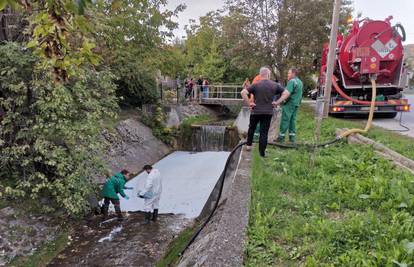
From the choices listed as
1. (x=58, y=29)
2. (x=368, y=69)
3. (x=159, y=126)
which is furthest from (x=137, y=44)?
(x=58, y=29)

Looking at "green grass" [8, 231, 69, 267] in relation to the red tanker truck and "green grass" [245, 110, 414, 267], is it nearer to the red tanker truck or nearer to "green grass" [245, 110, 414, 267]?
"green grass" [245, 110, 414, 267]

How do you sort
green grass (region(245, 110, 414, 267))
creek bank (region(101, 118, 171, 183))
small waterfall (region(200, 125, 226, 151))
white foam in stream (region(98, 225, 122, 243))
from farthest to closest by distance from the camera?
small waterfall (region(200, 125, 226, 151)) < creek bank (region(101, 118, 171, 183)) < white foam in stream (region(98, 225, 122, 243)) < green grass (region(245, 110, 414, 267))

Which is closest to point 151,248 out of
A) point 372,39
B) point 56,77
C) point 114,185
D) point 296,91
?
point 114,185

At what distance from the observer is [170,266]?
5.45 m

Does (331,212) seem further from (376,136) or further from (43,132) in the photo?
(43,132)

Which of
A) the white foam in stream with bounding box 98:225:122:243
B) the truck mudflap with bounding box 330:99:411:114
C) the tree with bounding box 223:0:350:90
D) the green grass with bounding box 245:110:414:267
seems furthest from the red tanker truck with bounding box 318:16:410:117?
the white foam in stream with bounding box 98:225:122:243

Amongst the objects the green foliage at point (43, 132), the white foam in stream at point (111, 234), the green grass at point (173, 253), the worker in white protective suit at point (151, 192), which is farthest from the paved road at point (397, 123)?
the green foliage at point (43, 132)

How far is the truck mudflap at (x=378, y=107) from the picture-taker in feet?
35.1

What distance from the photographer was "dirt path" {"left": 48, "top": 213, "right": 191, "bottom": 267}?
6.32 meters

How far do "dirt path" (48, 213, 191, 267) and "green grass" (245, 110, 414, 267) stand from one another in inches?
120

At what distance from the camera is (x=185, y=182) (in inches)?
470

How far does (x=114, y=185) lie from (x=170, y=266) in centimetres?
361

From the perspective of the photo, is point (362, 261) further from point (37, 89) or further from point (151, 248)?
point (37, 89)

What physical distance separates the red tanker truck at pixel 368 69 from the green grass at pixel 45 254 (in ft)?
30.7
